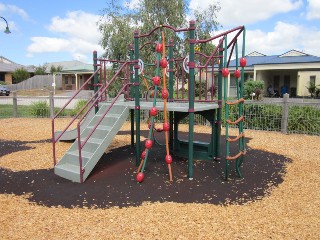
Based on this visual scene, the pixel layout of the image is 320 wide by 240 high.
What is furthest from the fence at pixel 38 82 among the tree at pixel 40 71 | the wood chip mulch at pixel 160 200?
the wood chip mulch at pixel 160 200

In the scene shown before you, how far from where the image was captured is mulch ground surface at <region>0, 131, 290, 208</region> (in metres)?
4.15

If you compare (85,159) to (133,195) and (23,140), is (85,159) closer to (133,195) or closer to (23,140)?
(133,195)

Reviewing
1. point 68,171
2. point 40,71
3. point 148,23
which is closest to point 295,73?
point 148,23

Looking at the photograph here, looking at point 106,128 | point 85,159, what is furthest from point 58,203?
point 106,128

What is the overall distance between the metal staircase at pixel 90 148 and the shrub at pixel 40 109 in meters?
8.33

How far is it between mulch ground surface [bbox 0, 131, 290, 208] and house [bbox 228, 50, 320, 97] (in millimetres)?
17720

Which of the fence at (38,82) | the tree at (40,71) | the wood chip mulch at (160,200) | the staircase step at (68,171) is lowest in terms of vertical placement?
the wood chip mulch at (160,200)

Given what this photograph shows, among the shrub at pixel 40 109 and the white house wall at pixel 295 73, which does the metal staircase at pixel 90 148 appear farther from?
the white house wall at pixel 295 73

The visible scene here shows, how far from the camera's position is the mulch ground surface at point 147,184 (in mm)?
4152

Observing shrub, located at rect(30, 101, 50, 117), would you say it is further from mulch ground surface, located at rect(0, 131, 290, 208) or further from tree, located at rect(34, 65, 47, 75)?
tree, located at rect(34, 65, 47, 75)

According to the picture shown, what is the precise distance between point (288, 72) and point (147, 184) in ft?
77.9

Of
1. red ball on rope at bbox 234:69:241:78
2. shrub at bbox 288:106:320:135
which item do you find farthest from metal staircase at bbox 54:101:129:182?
shrub at bbox 288:106:320:135

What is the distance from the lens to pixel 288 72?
25.4 meters

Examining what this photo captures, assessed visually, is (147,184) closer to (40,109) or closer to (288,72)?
(40,109)
